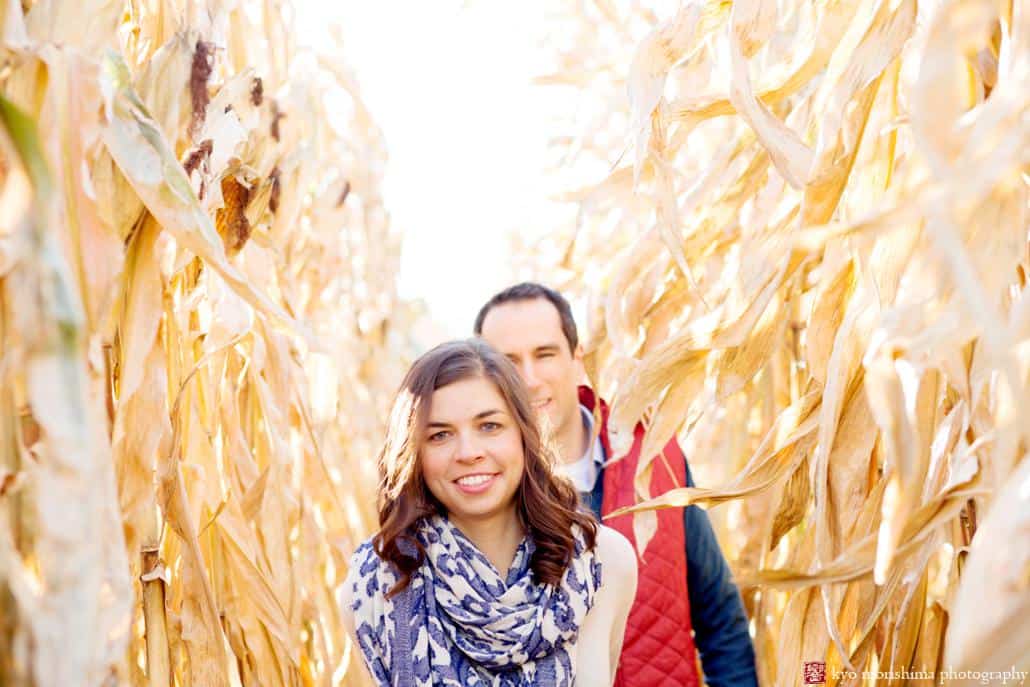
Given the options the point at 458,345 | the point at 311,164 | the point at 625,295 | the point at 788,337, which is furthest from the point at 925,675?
the point at 311,164

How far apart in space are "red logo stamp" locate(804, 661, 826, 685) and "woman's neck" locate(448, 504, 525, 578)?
367 mm

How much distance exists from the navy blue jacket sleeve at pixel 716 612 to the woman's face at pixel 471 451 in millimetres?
362

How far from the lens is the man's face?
1684 mm

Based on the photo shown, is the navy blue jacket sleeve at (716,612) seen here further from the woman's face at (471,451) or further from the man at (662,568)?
the woman's face at (471,451)

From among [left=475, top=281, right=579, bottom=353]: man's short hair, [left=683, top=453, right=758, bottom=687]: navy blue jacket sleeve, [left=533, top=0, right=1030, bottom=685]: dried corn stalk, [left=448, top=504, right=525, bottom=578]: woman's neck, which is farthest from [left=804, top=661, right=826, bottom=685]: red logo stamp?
[left=475, top=281, right=579, bottom=353]: man's short hair

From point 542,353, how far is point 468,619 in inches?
23.5

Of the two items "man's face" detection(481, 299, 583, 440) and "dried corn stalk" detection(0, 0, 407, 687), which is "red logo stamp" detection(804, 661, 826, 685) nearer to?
"dried corn stalk" detection(0, 0, 407, 687)

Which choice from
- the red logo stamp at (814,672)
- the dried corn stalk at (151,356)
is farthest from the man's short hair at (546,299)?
the red logo stamp at (814,672)

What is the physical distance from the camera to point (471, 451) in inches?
48.4

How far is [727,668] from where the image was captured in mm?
1540

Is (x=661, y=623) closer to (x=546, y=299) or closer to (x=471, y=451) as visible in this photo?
(x=471, y=451)

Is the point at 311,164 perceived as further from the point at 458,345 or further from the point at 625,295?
the point at 625,295

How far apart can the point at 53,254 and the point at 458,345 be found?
764 millimetres

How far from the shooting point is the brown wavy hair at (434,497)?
1232mm
